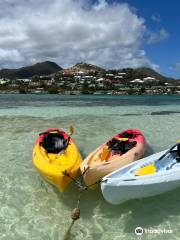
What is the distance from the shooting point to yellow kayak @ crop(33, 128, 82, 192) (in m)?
9.38

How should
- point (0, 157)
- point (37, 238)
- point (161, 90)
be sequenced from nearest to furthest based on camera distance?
1. point (37, 238)
2. point (0, 157)
3. point (161, 90)

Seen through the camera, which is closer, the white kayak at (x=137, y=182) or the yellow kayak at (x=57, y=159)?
the white kayak at (x=137, y=182)

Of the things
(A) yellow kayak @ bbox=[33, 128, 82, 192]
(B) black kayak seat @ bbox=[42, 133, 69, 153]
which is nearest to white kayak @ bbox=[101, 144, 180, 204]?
(A) yellow kayak @ bbox=[33, 128, 82, 192]

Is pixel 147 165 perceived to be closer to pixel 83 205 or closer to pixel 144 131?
pixel 83 205

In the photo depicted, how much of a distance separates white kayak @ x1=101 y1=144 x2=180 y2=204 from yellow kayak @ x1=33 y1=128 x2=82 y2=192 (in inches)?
61.5

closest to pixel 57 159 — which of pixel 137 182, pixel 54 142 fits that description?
pixel 54 142

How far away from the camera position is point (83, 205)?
9.38m

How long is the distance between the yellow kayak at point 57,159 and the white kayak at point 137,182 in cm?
156

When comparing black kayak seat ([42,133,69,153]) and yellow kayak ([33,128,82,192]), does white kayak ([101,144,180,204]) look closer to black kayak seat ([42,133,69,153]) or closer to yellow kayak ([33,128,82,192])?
yellow kayak ([33,128,82,192])

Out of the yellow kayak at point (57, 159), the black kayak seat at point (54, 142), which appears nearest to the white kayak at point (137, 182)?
the yellow kayak at point (57, 159)

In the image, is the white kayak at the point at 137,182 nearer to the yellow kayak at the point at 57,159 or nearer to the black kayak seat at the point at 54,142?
the yellow kayak at the point at 57,159

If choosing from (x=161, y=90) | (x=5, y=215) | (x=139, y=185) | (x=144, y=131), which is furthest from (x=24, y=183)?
(x=161, y=90)

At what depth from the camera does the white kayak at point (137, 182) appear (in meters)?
8.48

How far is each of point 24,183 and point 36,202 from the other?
1.70 meters
